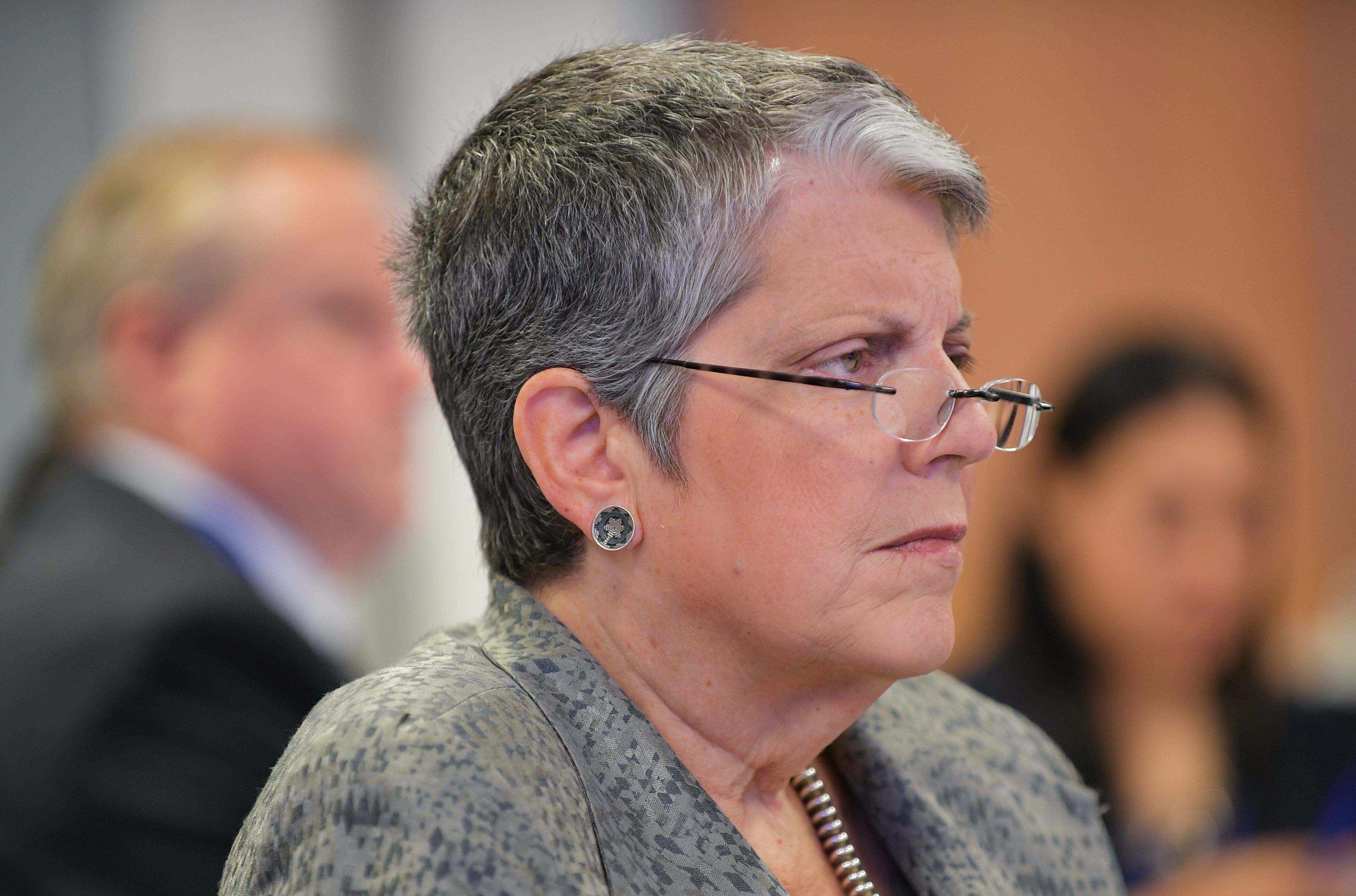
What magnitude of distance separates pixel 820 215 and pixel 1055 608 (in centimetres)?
171

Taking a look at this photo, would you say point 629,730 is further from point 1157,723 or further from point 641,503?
point 1157,723

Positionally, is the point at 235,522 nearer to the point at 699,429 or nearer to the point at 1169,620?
the point at 699,429

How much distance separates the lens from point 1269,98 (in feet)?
13.9

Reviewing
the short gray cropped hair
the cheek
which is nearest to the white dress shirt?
the short gray cropped hair

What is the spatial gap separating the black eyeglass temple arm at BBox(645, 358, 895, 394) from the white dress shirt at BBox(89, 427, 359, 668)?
117cm

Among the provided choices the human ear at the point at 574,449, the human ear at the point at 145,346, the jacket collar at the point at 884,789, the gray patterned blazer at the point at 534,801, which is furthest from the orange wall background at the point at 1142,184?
the human ear at the point at 574,449

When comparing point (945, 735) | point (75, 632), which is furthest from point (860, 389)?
point (75, 632)

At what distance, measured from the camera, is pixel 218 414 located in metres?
2.30

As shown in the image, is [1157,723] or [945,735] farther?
[1157,723]

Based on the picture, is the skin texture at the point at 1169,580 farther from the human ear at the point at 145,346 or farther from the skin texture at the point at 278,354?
the human ear at the point at 145,346

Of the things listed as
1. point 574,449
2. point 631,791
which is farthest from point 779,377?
point 631,791

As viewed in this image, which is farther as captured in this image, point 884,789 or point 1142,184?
point 1142,184

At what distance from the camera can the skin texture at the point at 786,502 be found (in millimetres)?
1060

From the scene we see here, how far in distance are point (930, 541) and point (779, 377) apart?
0.61 ft
